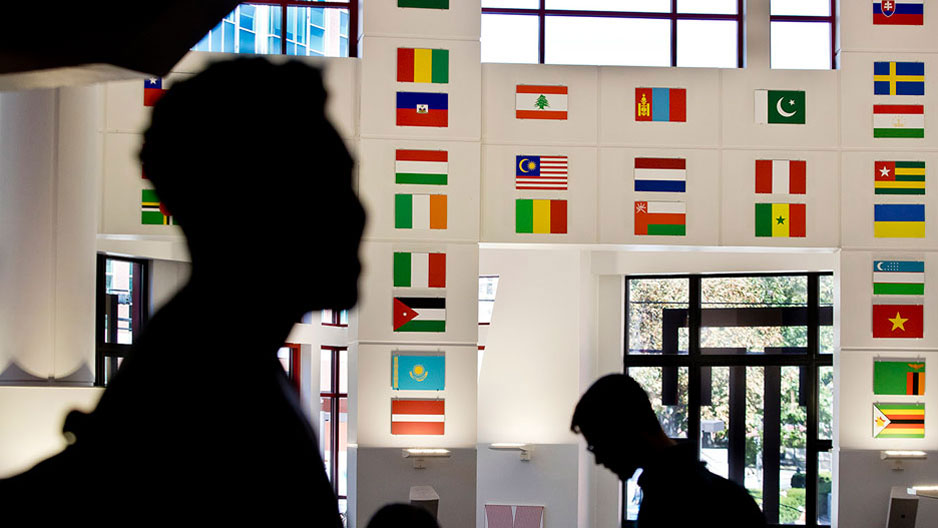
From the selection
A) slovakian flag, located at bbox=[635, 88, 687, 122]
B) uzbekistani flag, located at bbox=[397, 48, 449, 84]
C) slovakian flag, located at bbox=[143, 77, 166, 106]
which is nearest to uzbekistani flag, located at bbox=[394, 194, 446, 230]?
uzbekistani flag, located at bbox=[397, 48, 449, 84]

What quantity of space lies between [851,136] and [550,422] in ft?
17.6

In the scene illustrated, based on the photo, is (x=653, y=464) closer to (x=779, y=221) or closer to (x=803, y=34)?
(x=779, y=221)

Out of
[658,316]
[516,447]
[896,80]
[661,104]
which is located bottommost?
[516,447]

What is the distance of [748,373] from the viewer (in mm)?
14516

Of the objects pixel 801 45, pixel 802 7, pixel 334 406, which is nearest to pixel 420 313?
pixel 801 45

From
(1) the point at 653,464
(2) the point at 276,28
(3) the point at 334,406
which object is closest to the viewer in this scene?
(1) the point at 653,464

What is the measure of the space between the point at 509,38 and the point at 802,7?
10.1 feet

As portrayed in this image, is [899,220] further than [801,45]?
No

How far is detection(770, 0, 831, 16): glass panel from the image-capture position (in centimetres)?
1095

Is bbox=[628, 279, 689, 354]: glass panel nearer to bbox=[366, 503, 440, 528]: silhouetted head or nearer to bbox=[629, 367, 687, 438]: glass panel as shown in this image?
bbox=[629, 367, 687, 438]: glass panel

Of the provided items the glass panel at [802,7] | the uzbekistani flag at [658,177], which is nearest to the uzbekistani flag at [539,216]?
the uzbekistani flag at [658,177]

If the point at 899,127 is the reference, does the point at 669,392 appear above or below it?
below

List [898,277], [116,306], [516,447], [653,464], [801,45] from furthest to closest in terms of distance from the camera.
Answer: [116,306]
[516,447]
[801,45]
[898,277]
[653,464]

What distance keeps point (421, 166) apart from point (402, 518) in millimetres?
9717
